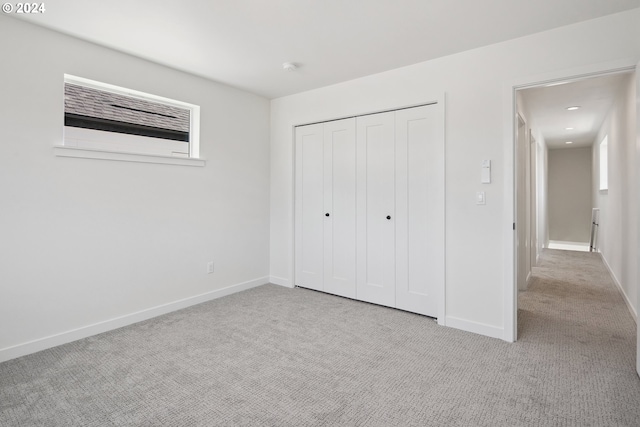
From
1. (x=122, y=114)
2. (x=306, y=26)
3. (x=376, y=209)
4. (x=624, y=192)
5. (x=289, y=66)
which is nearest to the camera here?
(x=306, y=26)

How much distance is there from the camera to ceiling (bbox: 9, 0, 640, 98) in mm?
2248

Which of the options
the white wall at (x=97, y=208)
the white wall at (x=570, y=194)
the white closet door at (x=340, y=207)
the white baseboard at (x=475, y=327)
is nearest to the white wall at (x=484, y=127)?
the white baseboard at (x=475, y=327)

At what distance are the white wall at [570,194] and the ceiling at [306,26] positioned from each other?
24.4 ft

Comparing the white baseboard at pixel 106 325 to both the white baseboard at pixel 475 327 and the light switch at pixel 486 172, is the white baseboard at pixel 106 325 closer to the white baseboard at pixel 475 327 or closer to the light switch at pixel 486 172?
the white baseboard at pixel 475 327

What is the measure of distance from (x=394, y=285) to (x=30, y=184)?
10.6ft

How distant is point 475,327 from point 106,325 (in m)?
3.20

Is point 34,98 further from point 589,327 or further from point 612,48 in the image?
point 589,327

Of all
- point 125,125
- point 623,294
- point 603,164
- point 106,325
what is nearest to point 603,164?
point 603,164

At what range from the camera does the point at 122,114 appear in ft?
10.3

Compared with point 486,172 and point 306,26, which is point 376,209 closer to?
point 486,172

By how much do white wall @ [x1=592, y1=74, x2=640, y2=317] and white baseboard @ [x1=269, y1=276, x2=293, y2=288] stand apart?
134 inches

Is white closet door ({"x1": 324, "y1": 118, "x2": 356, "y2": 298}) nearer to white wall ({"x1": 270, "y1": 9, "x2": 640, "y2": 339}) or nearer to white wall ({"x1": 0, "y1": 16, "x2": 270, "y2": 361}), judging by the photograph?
white wall ({"x1": 270, "y1": 9, "x2": 640, "y2": 339})

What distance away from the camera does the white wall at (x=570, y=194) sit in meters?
8.27

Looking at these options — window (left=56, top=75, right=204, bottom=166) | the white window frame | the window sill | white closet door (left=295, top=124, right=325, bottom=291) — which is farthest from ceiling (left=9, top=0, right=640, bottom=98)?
the white window frame
